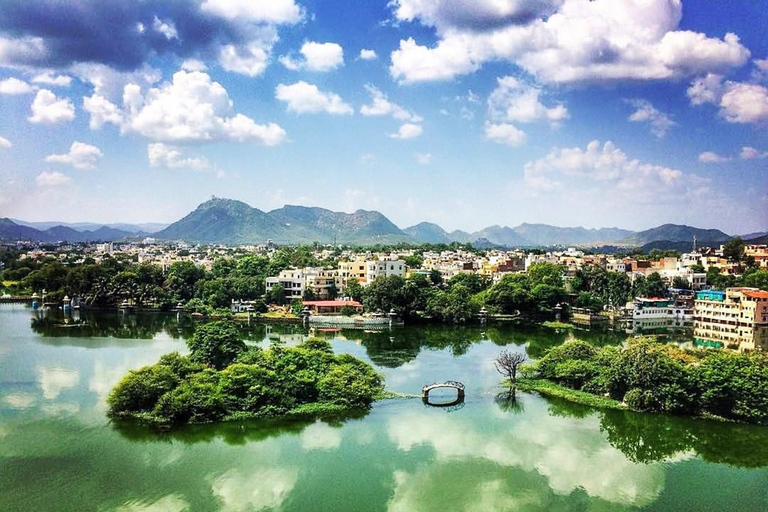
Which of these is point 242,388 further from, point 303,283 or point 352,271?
point 352,271

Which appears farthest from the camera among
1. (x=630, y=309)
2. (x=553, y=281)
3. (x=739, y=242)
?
(x=739, y=242)

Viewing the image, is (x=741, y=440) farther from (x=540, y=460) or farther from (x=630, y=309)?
(x=630, y=309)

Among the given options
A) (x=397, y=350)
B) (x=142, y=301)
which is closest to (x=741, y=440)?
(x=397, y=350)

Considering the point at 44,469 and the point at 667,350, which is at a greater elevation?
the point at 667,350

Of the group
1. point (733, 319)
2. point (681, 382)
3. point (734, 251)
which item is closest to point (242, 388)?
point (681, 382)

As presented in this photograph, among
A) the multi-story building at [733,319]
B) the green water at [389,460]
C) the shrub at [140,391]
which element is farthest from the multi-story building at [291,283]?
the shrub at [140,391]

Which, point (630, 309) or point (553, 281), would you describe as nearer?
point (630, 309)
